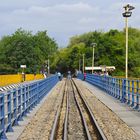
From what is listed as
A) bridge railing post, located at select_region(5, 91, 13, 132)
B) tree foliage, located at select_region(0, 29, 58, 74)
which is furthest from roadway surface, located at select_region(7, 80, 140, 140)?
tree foliage, located at select_region(0, 29, 58, 74)

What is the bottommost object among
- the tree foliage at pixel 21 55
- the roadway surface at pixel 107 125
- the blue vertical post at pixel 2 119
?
the roadway surface at pixel 107 125

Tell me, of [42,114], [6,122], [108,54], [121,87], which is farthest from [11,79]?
[108,54]

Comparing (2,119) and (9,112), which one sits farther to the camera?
(9,112)

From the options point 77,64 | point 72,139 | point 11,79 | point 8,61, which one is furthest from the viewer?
point 77,64

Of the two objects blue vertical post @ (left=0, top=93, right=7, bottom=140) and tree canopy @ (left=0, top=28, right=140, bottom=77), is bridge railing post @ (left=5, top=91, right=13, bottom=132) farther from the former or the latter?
tree canopy @ (left=0, top=28, right=140, bottom=77)

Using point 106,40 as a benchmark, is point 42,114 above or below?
below

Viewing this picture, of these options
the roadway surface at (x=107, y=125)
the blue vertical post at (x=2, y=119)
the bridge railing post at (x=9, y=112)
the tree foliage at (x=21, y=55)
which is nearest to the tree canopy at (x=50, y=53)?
the tree foliage at (x=21, y=55)

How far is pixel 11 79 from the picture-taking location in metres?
72.1

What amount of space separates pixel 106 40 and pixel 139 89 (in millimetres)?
119031

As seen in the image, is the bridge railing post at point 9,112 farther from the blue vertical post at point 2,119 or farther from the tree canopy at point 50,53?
the tree canopy at point 50,53

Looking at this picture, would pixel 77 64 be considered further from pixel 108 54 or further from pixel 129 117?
→ pixel 129 117

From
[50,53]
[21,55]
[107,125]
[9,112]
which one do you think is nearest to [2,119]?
[9,112]

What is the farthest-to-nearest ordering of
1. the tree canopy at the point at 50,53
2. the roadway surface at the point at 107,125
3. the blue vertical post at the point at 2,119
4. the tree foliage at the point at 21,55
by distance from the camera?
the tree canopy at the point at 50,53 < the tree foliage at the point at 21,55 < the roadway surface at the point at 107,125 < the blue vertical post at the point at 2,119

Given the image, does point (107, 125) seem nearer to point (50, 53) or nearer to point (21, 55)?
point (21, 55)
